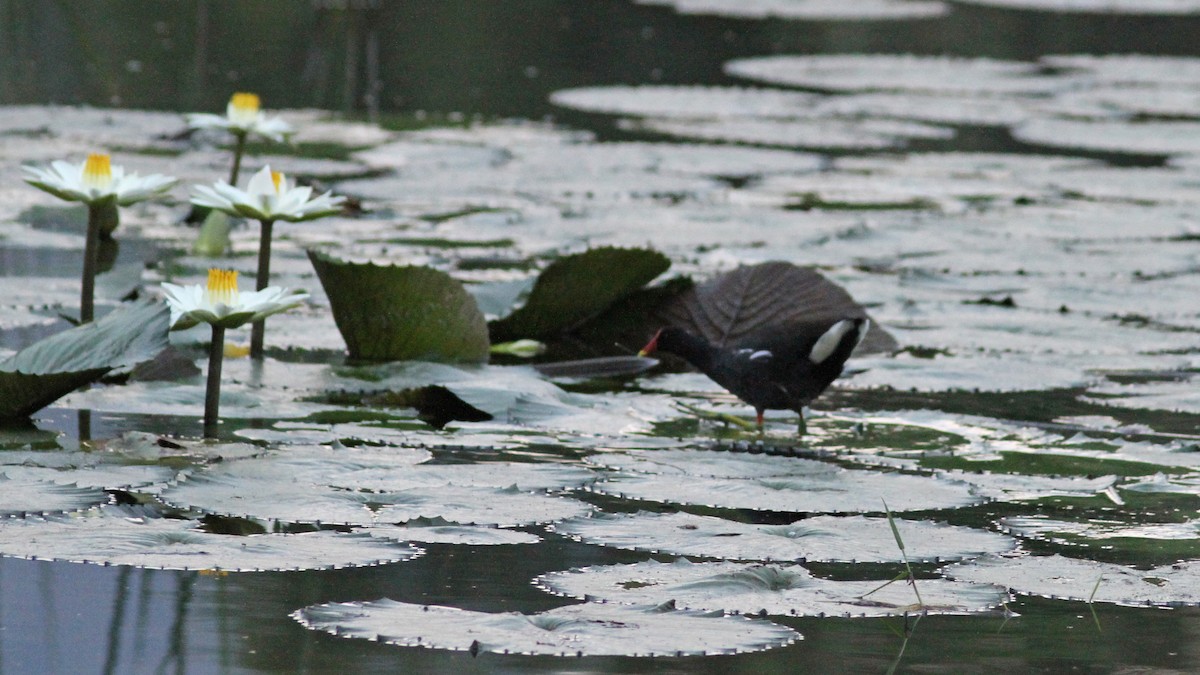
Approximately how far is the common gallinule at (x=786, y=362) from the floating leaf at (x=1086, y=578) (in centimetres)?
68

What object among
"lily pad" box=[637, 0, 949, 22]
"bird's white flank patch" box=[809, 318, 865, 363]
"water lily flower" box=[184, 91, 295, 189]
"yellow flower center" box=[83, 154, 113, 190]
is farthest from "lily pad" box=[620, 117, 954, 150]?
"lily pad" box=[637, 0, 949, 22]

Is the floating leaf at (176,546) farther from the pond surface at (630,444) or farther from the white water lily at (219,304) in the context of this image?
the white water lily at (219,304)

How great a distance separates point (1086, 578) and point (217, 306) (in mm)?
1127

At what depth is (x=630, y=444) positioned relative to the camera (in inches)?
93.7

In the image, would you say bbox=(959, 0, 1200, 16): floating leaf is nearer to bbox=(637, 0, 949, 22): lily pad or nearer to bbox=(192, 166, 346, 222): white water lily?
bbox=(637, 0, 949, 22): lily pad

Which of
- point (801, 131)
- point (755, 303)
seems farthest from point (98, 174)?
point (801, 131)

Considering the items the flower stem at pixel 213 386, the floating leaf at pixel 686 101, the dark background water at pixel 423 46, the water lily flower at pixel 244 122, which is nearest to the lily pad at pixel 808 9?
the dark background water at pixel 423 46

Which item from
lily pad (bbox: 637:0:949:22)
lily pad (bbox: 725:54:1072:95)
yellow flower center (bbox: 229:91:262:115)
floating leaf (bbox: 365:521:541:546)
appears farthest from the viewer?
lily pad (bbox: 637:0:949:22)

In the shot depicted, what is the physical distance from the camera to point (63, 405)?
2424mm

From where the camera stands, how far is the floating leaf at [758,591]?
5.44ft

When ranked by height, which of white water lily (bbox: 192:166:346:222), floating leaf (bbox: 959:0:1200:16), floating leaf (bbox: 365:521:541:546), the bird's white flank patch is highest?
floating leaf (bbox: 959:0:1200:16)

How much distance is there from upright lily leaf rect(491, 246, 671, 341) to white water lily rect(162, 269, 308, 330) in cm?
81

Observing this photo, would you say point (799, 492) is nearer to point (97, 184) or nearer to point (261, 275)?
point (261, 275)

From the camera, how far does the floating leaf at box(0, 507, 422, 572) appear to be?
5.58ft
